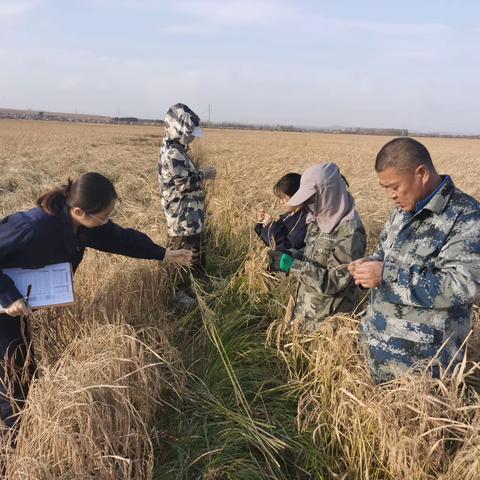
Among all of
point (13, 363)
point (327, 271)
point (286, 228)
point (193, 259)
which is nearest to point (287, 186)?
point (286, 228)

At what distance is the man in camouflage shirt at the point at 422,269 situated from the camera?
6.06 feet

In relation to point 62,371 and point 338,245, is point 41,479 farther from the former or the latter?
point 338,245

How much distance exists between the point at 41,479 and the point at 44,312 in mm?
1471

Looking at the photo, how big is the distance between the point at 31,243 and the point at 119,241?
66cm

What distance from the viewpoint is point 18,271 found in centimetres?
245

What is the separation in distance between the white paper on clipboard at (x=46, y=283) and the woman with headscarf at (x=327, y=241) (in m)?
1.23

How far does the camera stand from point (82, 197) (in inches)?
96.3

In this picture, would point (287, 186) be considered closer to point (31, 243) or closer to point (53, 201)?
point (53, 201)

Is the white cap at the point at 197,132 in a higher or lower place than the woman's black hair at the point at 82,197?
higher

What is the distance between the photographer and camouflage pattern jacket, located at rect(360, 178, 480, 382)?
1834mm

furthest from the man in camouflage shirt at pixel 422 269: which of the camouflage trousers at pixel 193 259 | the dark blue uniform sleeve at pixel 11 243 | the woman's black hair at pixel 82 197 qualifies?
the camouflage trousers at pixel 193 259

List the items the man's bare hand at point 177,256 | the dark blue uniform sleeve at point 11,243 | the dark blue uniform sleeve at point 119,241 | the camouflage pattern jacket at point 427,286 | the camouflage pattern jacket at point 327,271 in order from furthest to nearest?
the man's bare hand at point 177,256, the dark blue uniform sleeve at point 119,241, the camouflage pattern jacket at point 327,271, the dark blue uniform sleeve at point 11,243, the camouflage pattern jacket at point 427,286

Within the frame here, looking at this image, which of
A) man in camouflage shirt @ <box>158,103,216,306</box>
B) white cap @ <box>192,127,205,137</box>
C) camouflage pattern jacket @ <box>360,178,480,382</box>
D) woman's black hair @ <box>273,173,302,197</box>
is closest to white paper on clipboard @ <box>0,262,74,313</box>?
camouflage pattern jacket @ <box>360,178,480,382</box>

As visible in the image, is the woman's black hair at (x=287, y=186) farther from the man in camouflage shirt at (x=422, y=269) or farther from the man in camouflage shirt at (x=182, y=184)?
the man in camouflage shirt at (x=422, y=269)
